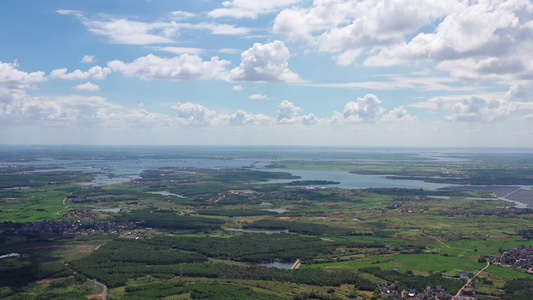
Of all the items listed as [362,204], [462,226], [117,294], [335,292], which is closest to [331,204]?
[362,204]

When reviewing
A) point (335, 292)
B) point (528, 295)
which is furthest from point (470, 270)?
point (335, 292)

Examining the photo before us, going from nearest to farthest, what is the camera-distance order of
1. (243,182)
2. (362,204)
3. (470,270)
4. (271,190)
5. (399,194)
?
(470,270), (362,204), (399,194), (271,190), (243,182)

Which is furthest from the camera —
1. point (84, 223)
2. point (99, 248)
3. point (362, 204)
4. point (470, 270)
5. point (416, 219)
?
point (362, 204)

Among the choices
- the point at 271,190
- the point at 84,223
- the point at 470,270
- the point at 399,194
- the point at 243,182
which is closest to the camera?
the point at 470,270

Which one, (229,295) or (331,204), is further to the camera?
(331,204)

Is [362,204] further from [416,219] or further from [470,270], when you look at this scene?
[470,270]

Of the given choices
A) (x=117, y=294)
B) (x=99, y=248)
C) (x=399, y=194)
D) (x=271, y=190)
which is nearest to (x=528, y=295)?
(x=117, y=294)

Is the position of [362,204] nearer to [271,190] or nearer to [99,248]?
[271,190]

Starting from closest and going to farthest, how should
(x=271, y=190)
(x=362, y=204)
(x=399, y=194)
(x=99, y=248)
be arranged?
(x=99, y=248) < (x=362, y=204) < (x=399, y=194) < (x=271, y=190)

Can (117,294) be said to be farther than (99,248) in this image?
No
